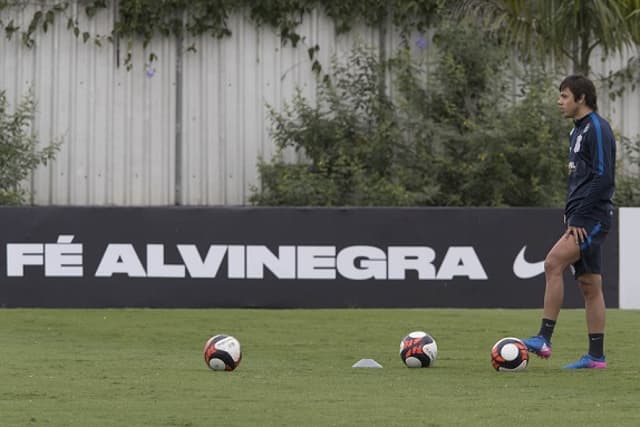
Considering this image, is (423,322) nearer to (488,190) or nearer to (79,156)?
(488,190)

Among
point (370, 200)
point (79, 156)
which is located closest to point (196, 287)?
point (370, 200)

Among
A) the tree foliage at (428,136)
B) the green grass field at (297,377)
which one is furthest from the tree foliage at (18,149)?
the green grass field at (297,377)

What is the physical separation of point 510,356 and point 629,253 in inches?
324

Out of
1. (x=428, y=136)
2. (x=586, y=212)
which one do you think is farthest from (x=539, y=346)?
(x=428, y=136)

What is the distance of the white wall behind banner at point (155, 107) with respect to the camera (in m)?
23.1

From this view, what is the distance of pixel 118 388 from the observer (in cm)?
888

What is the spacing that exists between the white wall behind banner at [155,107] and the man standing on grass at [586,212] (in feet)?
44.3

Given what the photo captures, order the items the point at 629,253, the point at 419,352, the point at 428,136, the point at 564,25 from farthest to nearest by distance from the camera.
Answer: the point at 428,136
the point at 564,25
the point at 629,253
the point at 419,352

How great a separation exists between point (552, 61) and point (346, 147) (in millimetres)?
3863

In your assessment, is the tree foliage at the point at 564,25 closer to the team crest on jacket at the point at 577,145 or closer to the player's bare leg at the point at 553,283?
the team crest on jacket at the point at 577,145

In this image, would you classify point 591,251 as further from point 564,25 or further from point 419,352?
point 564,25

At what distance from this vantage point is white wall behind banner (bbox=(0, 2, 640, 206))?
23.1 m

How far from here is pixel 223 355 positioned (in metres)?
9.89

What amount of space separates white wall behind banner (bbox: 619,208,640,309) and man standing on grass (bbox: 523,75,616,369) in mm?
7649
